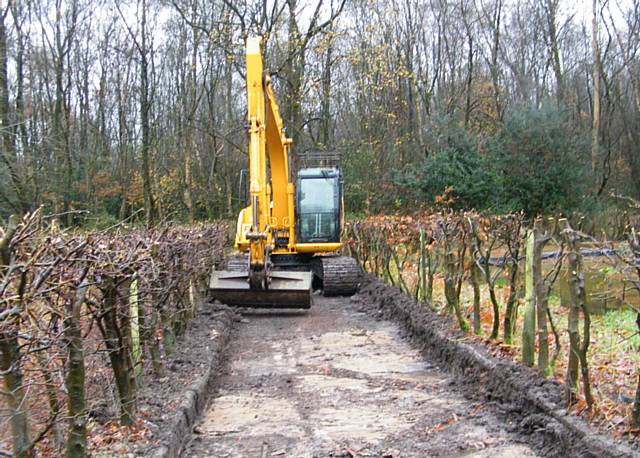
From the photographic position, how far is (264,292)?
13234 mm

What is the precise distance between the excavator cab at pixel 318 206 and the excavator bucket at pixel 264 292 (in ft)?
8.90

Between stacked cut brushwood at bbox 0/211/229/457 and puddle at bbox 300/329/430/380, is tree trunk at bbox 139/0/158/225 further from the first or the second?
stacked cut brushwood at bbox 0/211/229/457

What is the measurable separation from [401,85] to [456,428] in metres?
30.6

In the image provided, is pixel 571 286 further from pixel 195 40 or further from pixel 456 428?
pixel 195 40

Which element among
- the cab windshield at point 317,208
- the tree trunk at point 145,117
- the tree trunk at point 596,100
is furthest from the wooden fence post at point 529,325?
the tree trunk at point 596,100

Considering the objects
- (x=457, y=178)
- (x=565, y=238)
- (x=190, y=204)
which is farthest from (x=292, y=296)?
(x=190, y=204)

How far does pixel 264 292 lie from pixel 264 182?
6.62 feet

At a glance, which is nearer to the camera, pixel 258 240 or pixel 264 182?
pixel 258 240

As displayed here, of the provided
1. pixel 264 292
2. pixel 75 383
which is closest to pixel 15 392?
pixel 75 383

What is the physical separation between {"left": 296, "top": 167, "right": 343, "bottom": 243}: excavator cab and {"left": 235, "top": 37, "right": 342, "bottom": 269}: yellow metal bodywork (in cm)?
27

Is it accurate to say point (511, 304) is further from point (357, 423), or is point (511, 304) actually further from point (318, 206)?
point (318, 206)

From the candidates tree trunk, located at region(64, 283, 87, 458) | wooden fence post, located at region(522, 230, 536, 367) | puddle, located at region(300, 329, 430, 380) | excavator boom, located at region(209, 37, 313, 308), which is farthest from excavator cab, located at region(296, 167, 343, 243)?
tree trunk, located at region(64, 283, 87, 458)

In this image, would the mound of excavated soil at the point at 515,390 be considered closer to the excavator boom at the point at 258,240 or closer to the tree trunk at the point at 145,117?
the excavator boom at the point at 258,240

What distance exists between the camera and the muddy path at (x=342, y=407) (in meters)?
6.06
